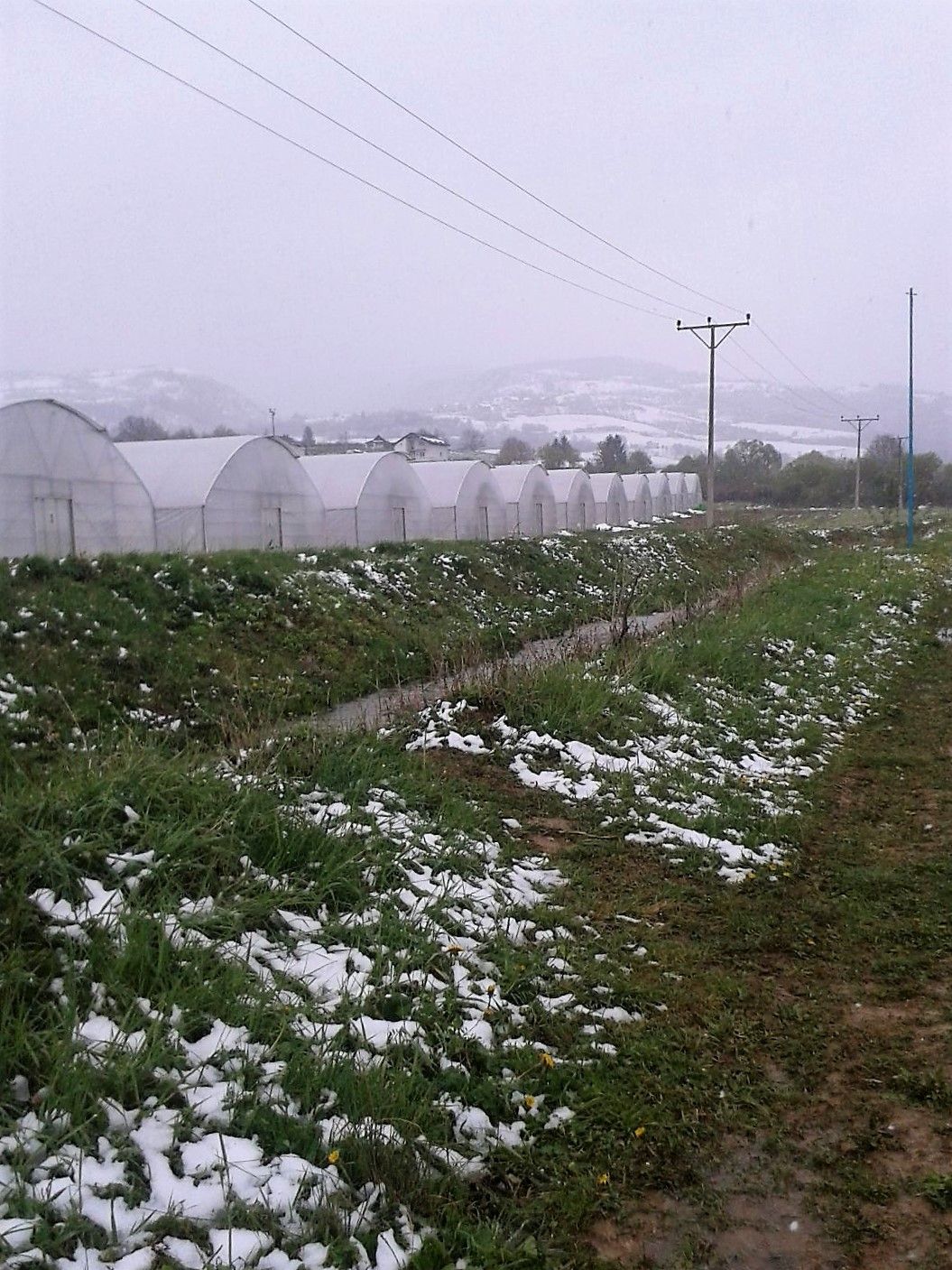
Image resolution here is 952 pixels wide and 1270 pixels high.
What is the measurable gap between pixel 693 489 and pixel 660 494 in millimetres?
11875

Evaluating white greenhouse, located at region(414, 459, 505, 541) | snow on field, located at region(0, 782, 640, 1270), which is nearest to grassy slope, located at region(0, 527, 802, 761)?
snow on field, located at region(0, 782, 640, 1270)

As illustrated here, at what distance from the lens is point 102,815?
4723 millimetres

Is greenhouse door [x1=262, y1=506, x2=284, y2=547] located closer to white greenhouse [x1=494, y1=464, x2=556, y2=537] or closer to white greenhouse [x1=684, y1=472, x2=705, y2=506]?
white greenhouse [x1=494, y1=464, x2=556, y2=537]

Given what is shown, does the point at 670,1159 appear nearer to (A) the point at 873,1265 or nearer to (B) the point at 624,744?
(A) the point at 873,1265

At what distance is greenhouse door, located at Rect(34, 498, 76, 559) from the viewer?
1567 centimetres

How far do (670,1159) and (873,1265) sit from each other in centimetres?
75

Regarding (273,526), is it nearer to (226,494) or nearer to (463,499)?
(226,494)

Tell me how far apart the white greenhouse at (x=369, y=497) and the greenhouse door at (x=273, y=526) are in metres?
2.10

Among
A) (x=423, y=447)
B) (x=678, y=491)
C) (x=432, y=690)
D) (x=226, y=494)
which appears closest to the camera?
(x=432, y=690)

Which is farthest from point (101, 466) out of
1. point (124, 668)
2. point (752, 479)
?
point (752, 479)

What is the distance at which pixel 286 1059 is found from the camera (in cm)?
369

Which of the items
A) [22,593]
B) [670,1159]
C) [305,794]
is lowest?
[670,1159]

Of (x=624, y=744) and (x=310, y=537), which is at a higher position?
(x=310, y=537)

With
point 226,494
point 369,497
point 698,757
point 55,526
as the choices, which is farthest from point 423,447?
point 698,757
